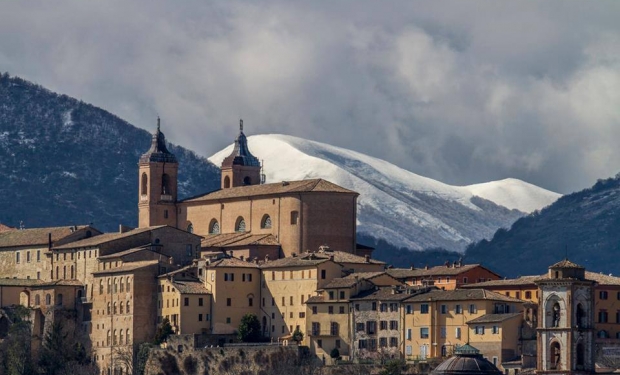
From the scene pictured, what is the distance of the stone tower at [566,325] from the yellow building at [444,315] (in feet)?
54.2

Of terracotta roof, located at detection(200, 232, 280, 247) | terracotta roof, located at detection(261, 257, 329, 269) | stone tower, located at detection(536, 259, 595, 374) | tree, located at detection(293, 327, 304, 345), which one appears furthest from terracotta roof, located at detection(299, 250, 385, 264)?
stone tower, located at detection(536, 259, 595, 374)

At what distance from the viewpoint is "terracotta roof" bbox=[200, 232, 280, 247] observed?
162 meters

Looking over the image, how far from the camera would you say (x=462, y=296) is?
14262 cm

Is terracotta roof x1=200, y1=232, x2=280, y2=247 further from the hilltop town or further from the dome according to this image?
the dome

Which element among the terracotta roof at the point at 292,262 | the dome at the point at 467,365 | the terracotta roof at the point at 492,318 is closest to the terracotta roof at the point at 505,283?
the terracotta roof at the point at 492,318

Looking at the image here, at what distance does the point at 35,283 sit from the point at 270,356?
2398 centimetres

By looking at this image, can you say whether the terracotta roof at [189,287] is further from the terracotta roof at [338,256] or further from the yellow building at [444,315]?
the yellow building at [444,315]

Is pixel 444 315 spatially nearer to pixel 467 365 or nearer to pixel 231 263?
pixel 231 263

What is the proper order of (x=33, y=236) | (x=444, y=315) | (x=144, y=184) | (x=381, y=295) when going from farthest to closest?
(x=144, y=184) < (x=33, y=236) < (x=381, y=295) < (x=444, y=315)

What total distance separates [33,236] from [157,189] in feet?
36.7

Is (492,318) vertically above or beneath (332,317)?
beneath

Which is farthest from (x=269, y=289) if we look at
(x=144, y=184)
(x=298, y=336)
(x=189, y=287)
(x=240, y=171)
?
(x=240, y=171)

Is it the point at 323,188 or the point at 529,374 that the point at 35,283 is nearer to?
the point at 323,188

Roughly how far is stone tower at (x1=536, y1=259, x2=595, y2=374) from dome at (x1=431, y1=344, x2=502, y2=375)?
2.87 m
